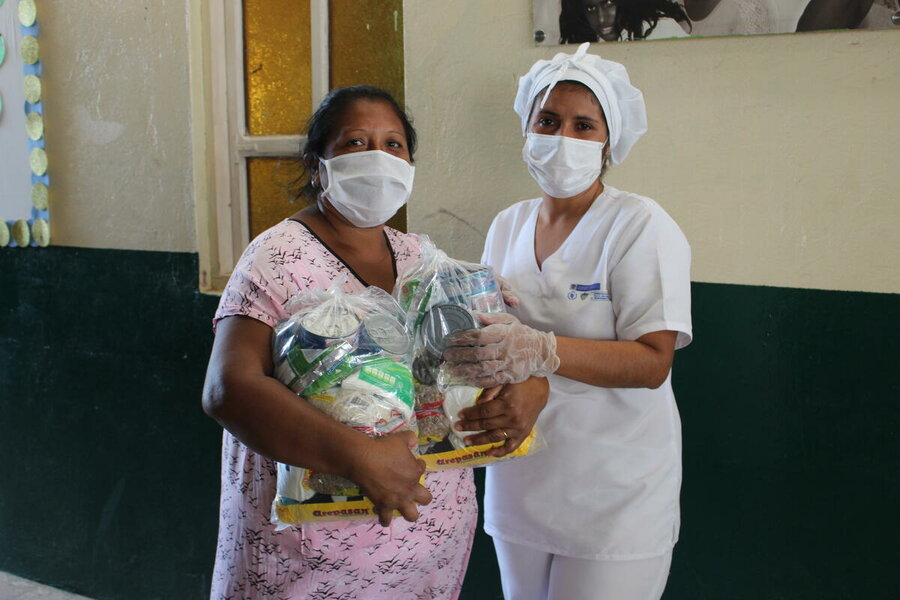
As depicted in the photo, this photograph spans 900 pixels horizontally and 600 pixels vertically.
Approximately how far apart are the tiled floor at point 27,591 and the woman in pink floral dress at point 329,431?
208 centimetres

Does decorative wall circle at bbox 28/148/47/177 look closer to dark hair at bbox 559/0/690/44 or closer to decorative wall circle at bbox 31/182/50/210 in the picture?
decorative wall circle at bbox 31/182/50/210

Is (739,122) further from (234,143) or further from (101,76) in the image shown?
(101,76)

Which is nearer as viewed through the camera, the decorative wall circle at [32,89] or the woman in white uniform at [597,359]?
the woman in white uniform at [597,359]

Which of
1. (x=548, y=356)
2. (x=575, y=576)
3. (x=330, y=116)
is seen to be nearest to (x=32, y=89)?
(x=330, y=116)

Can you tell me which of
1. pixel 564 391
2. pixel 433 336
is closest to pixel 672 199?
pixel 564 391

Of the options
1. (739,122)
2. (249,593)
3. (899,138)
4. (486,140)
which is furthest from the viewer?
(486,140)

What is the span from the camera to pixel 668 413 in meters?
1.64

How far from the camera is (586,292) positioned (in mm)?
1573

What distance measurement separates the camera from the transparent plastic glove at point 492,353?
1222 millimetres

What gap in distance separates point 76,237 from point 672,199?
2.27m

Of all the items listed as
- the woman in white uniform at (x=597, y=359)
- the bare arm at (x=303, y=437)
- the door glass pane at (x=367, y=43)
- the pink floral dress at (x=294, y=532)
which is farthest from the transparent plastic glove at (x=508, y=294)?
the door glass pane at (x=367, y=43)

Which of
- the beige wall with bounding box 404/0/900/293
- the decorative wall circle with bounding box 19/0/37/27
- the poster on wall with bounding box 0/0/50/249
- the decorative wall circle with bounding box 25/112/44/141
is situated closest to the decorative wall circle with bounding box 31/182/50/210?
the poster on wall with bounding box 0/0/50/249

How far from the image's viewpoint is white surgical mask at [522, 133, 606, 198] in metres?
1.58

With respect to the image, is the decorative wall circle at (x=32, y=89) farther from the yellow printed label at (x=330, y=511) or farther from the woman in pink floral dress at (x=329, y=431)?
the yellow printed label at (x=330, y=511)
